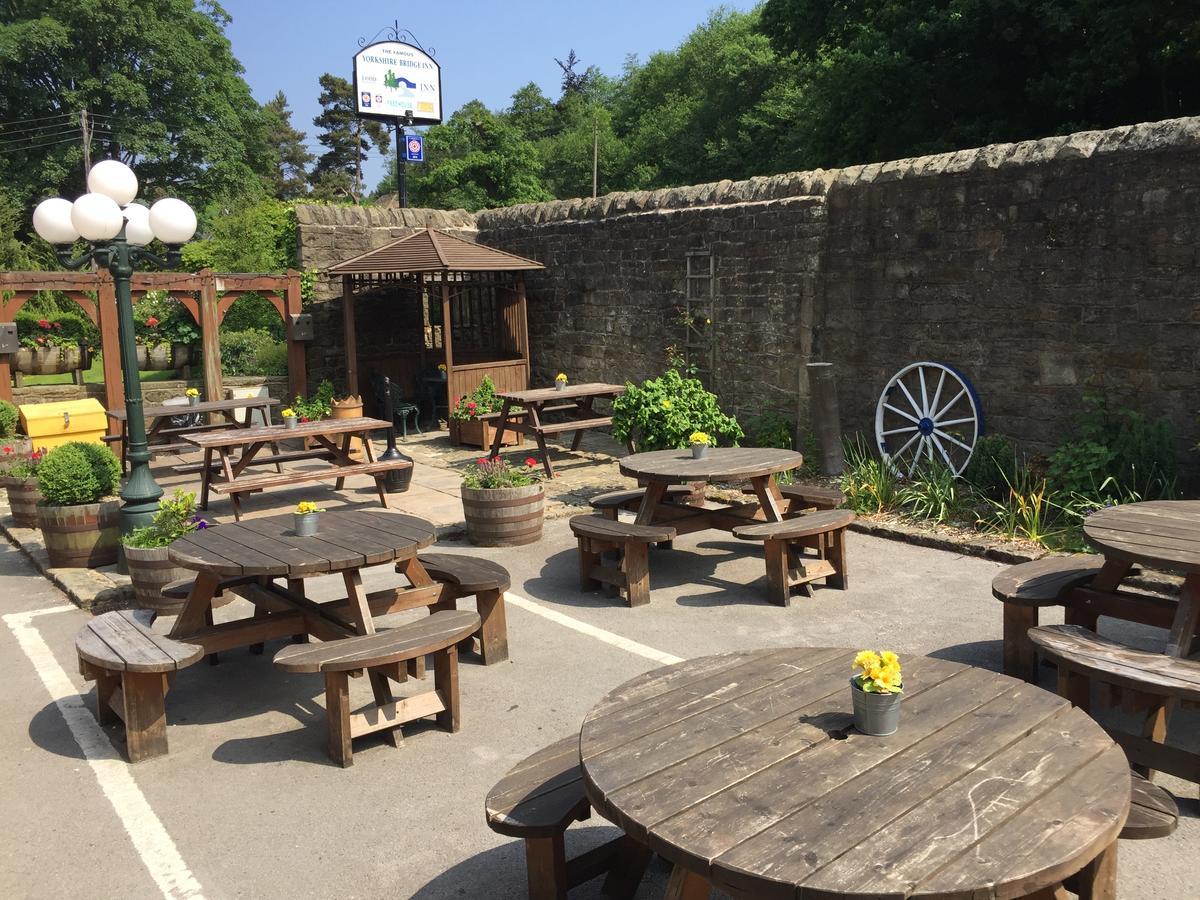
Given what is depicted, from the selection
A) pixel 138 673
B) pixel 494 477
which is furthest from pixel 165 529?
pixel 494 477

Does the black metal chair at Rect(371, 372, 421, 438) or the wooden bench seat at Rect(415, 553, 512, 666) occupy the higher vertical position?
the black metal chair at Rect(371, 372, 421, 438)

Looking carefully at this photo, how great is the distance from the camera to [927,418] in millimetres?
8234

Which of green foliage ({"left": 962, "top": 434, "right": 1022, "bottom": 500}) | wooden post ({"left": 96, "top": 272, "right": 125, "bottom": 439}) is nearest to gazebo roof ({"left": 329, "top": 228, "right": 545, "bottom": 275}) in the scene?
wooden post ({"left": 96, "top": 272, "right": 125, "bottom": 439})

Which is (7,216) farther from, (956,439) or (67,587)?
(956,439)

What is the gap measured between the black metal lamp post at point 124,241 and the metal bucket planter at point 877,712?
558 cm

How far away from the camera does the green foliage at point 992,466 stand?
7461 mm

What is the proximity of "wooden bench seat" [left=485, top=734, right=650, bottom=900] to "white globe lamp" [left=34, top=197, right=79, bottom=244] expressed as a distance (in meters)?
5.72

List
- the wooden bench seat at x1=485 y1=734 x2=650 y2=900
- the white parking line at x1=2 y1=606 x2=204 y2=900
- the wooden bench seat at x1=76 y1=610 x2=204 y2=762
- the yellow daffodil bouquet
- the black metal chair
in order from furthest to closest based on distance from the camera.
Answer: the black metal chair, the wooden bench seat at x1=76 y1=610 x2=204 y2=762, the white parking line at x1=2 y1=606 x2=204 y2=900, the wooden bench seat at x1=485 y1=734 x2=650 y2=900, the yellow daffodil bouquet

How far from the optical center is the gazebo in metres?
11.8

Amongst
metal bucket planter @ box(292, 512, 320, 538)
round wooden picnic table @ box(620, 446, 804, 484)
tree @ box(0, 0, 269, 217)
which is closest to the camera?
metal bucket planter @ box(292, 512, 320, 538)

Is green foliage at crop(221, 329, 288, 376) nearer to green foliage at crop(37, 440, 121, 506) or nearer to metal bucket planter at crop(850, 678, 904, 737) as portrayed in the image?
green foliage at crop(37, 440, 121, 506)

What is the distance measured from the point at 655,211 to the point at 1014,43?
9097mm

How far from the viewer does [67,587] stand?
21.1ft

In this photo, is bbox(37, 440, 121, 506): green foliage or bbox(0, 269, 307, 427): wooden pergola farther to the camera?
bbox(0, 269, 307, 427): wooden pergola
